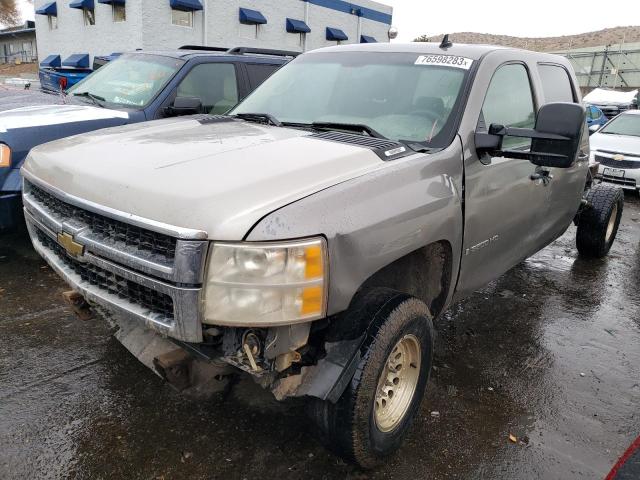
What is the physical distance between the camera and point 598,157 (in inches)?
394

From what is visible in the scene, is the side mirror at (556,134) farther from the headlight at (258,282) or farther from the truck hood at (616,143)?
the truck hood at (616,143)

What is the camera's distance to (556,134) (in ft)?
9.12

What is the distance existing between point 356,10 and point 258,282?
2798 centimetres

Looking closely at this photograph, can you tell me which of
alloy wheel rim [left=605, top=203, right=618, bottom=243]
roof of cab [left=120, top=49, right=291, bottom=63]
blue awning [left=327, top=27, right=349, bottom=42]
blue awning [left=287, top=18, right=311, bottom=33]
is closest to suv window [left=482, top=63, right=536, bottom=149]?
alloy wheel rim [left=605, top=203, right=618, bottom=243]

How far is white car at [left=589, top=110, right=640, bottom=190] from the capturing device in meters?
9.48

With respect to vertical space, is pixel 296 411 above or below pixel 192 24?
below

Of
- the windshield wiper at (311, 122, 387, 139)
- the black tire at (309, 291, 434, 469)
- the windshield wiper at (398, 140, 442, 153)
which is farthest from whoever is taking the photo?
the windshield wiper at (311, 122, 387, 139)

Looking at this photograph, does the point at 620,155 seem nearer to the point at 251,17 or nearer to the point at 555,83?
the point at 555,83

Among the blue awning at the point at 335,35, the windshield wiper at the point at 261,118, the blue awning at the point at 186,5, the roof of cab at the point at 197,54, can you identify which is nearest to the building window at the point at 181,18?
the blue awning at the point at 186,5

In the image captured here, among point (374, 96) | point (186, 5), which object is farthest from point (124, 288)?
point (186, 5)

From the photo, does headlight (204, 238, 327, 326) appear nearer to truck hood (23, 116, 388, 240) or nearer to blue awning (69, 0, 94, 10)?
truck hood (23, 116, 388, 240)

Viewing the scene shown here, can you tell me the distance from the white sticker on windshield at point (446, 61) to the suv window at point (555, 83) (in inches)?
37.4

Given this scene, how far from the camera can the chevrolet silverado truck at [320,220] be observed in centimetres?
201

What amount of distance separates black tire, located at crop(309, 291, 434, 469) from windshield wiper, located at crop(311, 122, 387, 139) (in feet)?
3.11
